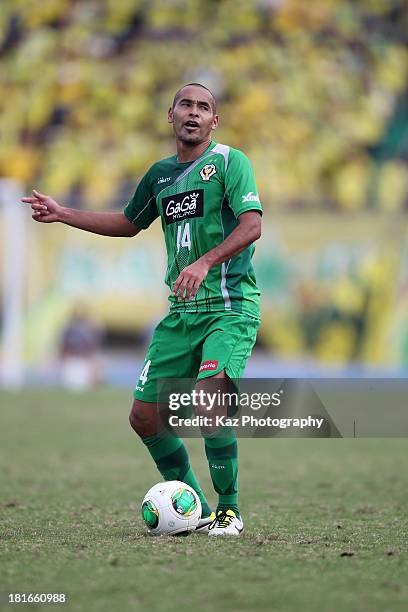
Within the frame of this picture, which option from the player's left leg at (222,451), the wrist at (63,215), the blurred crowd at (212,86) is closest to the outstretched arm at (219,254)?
the player's left leg at (222,451)

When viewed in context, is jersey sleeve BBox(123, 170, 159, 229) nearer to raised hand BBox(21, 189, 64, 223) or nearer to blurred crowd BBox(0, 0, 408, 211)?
raised hand BBox(21, 189, 64, 223)

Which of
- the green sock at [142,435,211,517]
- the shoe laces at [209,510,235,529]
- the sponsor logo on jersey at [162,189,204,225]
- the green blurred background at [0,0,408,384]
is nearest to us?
the shoe laces at [209,510,235,529]

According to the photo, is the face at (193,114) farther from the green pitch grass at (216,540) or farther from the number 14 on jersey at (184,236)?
the green pitch grass at (216,540)

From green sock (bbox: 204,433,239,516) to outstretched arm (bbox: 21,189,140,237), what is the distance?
4.01 ft

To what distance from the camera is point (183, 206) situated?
4992mm

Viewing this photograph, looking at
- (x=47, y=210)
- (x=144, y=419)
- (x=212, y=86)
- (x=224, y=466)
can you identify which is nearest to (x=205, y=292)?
(x=144, y=419)

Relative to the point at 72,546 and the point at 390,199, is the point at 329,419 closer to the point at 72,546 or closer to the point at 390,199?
the point at 72,546

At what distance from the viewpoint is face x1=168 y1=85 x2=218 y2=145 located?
4.91 meters

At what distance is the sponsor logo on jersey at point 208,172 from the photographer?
4.94m

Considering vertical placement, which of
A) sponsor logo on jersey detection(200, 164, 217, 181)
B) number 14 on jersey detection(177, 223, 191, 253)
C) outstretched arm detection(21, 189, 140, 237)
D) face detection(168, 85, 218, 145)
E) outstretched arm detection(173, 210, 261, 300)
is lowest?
outstretched arm detection(173, 210, 261, 300)

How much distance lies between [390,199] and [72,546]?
15703 millimetres

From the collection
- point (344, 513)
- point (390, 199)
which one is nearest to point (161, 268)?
point (390, 199)

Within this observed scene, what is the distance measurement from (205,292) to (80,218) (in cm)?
86

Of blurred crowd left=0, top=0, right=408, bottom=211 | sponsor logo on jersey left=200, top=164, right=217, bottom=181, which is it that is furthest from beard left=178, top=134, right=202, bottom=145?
blurred crowd left=0, top=0, right=408, bottom=211
